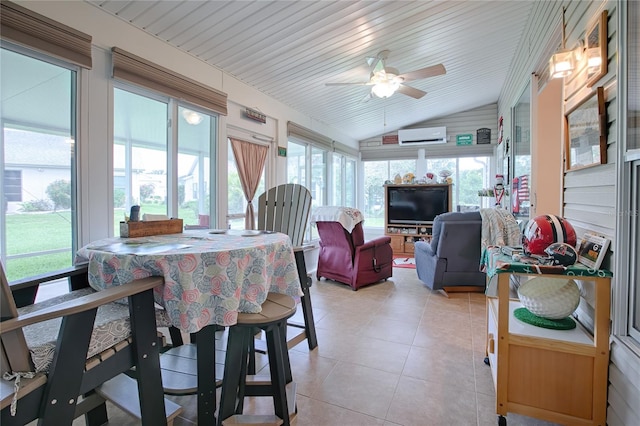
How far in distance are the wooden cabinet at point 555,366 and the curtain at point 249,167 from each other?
299 cm

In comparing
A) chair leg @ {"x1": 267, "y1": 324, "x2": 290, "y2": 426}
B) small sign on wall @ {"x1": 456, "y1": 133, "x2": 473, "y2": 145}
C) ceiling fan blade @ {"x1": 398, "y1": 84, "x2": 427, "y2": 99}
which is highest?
small sign on wall @ {"x1": 456, "y1": 133, "x2": 473, "y2": 145}

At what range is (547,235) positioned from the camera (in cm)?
161

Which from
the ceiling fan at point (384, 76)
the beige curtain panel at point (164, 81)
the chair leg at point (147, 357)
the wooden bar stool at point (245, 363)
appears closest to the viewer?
A: the chair leg at point (147, 357)

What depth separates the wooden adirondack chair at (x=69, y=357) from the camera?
0.92 meters

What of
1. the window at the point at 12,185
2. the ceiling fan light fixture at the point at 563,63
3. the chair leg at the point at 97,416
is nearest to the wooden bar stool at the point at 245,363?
the chair leg at the point at 97,416

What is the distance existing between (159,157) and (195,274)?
2.03 m

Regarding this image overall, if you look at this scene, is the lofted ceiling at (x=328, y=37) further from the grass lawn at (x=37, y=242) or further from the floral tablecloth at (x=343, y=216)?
the floral tablecloth at (x=343, y=216)

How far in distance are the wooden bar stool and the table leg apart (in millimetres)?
73

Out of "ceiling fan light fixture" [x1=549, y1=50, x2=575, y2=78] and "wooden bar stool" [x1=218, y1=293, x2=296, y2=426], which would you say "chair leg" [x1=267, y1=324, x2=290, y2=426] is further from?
"ceiling fan light fixture" [x1=549, y1=50, x2=575, y2=78]

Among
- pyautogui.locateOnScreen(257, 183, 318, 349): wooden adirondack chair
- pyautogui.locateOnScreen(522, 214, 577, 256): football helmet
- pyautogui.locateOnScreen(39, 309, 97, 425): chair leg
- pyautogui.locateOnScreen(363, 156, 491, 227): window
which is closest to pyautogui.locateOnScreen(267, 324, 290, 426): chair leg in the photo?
pyautogui.locateOnScreen(39, 309, 97, 425): chair leg

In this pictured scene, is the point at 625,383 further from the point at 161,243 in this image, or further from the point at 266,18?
the point at 266,18

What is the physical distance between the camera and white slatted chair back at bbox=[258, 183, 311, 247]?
2807 millimetres

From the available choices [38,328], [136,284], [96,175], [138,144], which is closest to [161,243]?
[136,284]

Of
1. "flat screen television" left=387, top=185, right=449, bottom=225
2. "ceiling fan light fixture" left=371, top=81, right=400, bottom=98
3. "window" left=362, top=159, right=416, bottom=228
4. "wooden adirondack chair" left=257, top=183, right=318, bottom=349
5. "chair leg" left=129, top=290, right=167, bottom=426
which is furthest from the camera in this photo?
"window" left=362, top=159, right=416, bottom=228
